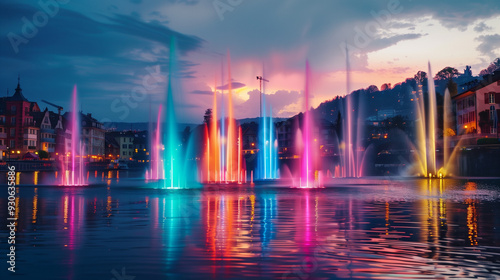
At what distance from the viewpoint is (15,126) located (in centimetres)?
13625

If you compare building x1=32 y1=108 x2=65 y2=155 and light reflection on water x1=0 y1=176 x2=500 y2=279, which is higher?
building x1=32 y1=108 x2=65 y2=155

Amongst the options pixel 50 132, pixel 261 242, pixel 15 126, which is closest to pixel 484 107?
pixel 261 242

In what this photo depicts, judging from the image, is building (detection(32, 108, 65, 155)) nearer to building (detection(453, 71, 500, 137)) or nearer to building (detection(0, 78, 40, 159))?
building (detection(0, 78, 40, 159))

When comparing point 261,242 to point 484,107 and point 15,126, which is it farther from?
point 15,126

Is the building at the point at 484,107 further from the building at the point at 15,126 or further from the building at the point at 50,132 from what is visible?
the building at the point at 50,132

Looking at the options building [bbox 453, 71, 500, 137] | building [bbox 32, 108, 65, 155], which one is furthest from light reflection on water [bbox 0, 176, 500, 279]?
building [bbox 32, 108, 65, 155]

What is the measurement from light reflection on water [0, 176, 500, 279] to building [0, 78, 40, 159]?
118m

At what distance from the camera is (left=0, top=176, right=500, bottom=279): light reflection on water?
12.4 metres

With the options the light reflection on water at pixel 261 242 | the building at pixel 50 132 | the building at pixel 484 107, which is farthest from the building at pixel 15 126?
the light reflection on water at pixel 261 242

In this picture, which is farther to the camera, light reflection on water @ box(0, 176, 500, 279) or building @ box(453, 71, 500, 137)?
building @ box(453, 71, 500, 137)

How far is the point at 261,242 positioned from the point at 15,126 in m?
134

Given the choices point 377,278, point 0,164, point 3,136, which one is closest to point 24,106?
point 3,136

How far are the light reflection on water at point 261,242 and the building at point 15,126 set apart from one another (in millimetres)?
118464

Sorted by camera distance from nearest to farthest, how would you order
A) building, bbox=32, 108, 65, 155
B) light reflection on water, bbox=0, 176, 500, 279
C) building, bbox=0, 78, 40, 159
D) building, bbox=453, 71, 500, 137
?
light reflection on water, bbox=0, 176, 500, 279
building, bbox=453, 71, 500, 137
building, bbox=0, 78, 40, 159
building, bbox=32, 108, 65, 155
